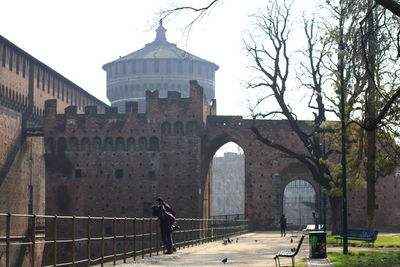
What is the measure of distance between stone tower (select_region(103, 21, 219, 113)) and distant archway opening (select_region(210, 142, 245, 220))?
2105cm

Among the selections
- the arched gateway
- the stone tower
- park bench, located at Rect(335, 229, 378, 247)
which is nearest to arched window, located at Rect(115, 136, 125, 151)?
the arched gateway

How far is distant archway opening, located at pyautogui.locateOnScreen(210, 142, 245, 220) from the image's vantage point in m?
94.1

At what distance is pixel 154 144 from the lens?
4172 centimetres

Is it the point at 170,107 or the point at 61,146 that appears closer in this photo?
the point at 170,107

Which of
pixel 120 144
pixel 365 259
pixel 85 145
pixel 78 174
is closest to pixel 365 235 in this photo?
pixel 365 259

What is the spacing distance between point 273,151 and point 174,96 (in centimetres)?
710

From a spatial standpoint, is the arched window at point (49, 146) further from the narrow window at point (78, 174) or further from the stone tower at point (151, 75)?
the stone tower at point (151, 75)

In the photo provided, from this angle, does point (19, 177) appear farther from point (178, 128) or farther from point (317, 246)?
point (317, 246)

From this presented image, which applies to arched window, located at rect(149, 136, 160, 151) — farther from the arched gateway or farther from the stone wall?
the stone wall

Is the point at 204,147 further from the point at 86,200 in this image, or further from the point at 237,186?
the point at 237,186

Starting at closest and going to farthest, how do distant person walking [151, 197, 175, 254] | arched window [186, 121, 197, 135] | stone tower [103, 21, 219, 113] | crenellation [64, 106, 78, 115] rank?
1. distant person walking [151, 197, 175, 254]
2. arched window [186, 121, 197, 135]
3. crenellation [64, 106, 78, 115]
4. stone tower [103, 21, 219, 113]

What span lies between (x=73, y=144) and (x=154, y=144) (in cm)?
490

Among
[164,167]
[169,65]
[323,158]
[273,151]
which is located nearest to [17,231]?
[164,167]

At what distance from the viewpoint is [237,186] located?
3797 inches
